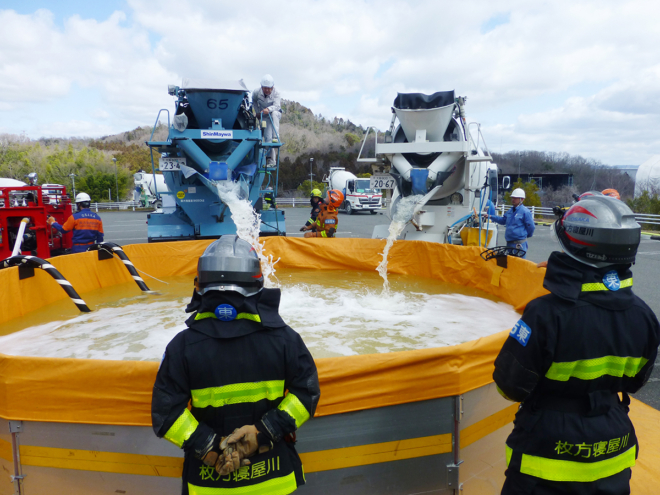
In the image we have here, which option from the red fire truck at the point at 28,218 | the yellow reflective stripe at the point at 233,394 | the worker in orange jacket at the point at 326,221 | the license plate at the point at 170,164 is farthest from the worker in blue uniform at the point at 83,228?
the yellow reflective stripe at the point at 233,394

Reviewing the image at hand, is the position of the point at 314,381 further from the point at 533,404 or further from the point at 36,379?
the point at 36,379

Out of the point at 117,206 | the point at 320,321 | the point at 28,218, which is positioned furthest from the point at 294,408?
the point at 117,206

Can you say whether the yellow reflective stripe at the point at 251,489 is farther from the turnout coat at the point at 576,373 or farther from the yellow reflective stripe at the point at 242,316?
the turnout coat at the point at 576,373

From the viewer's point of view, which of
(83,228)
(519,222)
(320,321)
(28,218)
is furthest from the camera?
(28,218)

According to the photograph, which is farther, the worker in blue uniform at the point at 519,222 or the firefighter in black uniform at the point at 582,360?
the worker in blue uniform at the point at 519,222

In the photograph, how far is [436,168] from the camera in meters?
8.27

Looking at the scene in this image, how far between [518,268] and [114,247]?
594cm

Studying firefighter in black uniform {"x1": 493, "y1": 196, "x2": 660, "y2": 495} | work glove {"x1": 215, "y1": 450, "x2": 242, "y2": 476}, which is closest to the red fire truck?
work glove {"x1": 215, "y1": 450, "x2": 242, "y2": 476}

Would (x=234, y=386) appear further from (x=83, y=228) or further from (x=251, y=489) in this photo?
(x=83, y=228)

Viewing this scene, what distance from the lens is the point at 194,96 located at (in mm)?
8867

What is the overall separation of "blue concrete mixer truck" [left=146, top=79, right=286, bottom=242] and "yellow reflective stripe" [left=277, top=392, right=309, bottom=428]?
7415mm

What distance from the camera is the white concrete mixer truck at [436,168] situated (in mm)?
8242

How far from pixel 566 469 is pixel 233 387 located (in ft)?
4.75

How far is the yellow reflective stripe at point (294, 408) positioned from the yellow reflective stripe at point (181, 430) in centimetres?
36
